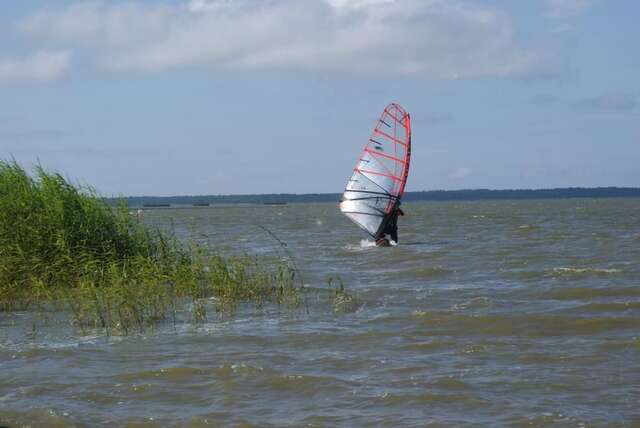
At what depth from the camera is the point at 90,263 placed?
1390 centimetres

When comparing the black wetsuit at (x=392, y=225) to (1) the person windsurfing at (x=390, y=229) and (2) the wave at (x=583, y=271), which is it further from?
(2) the wave at (x=583, y=271)

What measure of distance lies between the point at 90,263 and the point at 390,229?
1681 cm

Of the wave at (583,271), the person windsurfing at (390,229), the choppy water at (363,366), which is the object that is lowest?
the choppy water at (363,366)

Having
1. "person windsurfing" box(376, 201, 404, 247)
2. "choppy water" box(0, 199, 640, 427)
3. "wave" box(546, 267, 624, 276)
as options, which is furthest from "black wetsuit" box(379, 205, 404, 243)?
"choppy water" box(0, 199, 640, 427)

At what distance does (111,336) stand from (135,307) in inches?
28.6

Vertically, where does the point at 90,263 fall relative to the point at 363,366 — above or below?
above

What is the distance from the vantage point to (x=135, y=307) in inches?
497

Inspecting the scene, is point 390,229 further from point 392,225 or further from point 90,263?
point 90,263

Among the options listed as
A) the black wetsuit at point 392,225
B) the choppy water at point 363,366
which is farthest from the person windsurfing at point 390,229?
the choppy water at point 363,366

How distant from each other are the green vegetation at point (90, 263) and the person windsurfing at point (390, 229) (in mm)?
13735

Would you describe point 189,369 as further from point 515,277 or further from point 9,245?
point 515,277

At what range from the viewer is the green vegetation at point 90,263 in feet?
45.3

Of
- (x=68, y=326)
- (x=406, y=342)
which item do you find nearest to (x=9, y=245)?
(x=68, y=326)

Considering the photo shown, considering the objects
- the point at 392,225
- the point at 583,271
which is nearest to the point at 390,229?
the point at 392,225
